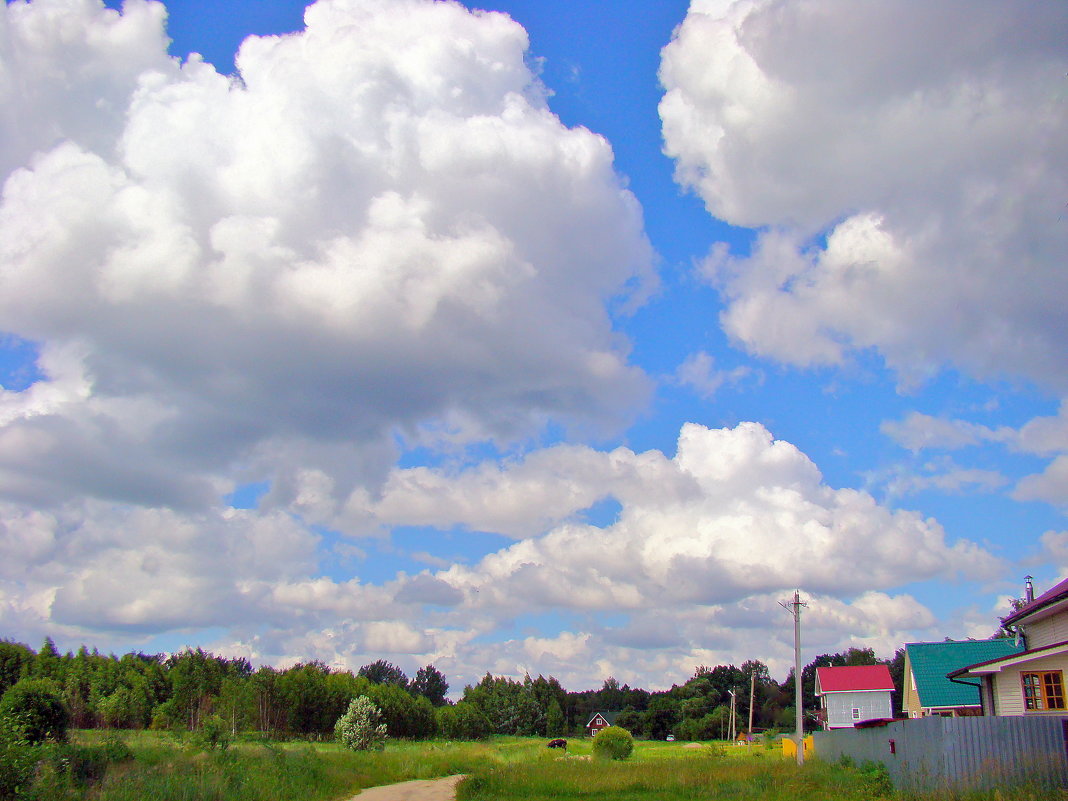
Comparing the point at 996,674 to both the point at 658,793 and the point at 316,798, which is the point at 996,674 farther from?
the point at 316,798

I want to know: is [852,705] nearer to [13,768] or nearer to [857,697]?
[857,697]

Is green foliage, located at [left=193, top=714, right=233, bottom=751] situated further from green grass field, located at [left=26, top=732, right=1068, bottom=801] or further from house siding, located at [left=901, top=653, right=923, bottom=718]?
house siding, located at [left=901, top=653, right=923, bottom=718]

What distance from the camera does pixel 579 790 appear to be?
2756cm

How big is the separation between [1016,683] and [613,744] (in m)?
27.7

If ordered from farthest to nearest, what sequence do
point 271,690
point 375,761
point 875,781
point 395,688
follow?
point 395,688 → point 271,690 → point 375,761 → point 875,781

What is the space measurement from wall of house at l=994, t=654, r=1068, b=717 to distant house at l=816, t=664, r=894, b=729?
3610cm

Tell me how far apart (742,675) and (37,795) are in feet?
399

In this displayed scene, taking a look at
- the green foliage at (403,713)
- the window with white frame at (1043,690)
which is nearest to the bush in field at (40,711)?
the window with white frame at (1043,690)

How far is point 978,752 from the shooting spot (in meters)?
20.1

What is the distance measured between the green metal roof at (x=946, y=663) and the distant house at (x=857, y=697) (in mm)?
20095

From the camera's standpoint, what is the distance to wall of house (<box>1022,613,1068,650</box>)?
89.9 ft

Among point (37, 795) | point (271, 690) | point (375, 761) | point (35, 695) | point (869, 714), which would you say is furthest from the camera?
point (271, 690)

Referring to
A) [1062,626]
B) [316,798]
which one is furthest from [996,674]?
[316,798]

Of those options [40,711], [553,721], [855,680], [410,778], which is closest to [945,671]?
[855,680]
